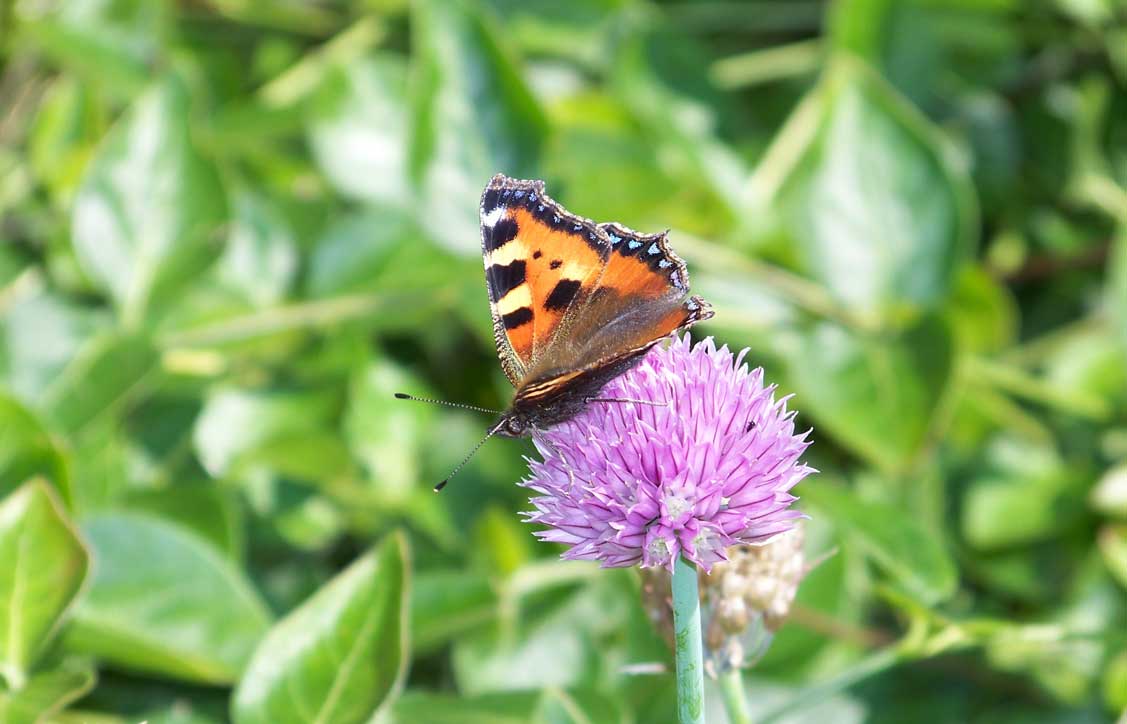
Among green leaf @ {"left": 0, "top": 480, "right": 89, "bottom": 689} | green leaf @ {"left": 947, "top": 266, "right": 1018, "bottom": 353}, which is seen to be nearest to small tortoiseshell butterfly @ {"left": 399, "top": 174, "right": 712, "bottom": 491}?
green leaf @ {"left": 0, "top": 480, "right": 89, "bottom": 689}

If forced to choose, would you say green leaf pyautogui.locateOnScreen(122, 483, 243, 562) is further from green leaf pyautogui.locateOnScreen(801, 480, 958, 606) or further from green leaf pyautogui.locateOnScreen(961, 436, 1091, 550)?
green leaf pyautogui.locateOnScreen(961, 436, 1091, 550)

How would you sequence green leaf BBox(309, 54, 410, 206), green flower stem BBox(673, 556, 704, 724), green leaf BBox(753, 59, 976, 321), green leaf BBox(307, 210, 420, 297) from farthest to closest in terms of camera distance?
1. green leaf BBox(309, 54, 410, 206)
2. green leaf BBox(307, 210, 420, 297)
3. green leaf BBox(753, 59, 976, 321)
4. green flower stem BBox(673, 556, 704, 724)

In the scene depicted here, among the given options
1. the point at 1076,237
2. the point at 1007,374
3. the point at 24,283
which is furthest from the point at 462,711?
the point at 1076,237

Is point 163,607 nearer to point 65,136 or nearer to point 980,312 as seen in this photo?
point 65,136

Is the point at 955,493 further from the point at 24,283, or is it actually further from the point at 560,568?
the point at 24,283

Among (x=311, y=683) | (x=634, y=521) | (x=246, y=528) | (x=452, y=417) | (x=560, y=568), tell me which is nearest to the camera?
(x=634, y=521)

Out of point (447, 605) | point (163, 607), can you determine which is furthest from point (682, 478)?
point (163, 607)

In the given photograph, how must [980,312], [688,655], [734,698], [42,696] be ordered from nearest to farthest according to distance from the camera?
1. [688,655]
2. [734,698]
3. [42,696]
4. [980,312]
